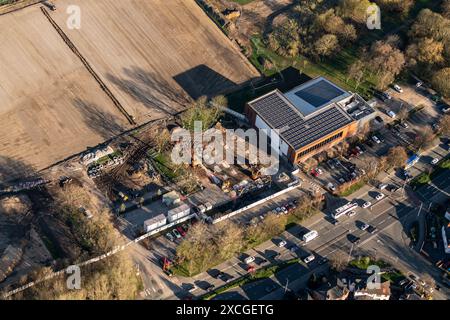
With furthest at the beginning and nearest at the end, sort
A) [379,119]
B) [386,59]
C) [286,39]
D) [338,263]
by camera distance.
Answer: [286,39] → [386,59] → [379,119] → [338,263]

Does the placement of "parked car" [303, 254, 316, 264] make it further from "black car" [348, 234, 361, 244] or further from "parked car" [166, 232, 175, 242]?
"parked car" [166, 232, 175, 242]

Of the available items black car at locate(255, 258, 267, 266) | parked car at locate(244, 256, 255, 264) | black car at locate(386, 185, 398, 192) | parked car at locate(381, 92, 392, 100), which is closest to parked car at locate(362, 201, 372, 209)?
black car at locate(386, 185, 398, 192)

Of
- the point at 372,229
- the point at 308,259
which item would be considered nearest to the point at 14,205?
the point at 308,259

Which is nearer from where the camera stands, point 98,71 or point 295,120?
point 295,120

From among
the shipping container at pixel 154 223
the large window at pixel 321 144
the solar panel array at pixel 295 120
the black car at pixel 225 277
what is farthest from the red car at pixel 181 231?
the large window at pixel 321 144

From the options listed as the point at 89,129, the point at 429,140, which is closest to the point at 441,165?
the point at 429,140

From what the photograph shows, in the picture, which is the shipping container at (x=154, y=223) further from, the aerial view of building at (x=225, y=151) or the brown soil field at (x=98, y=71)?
the brown soil field at (x=98, y=71)

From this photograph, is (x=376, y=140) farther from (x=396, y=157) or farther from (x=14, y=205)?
(x=14, y=205)
